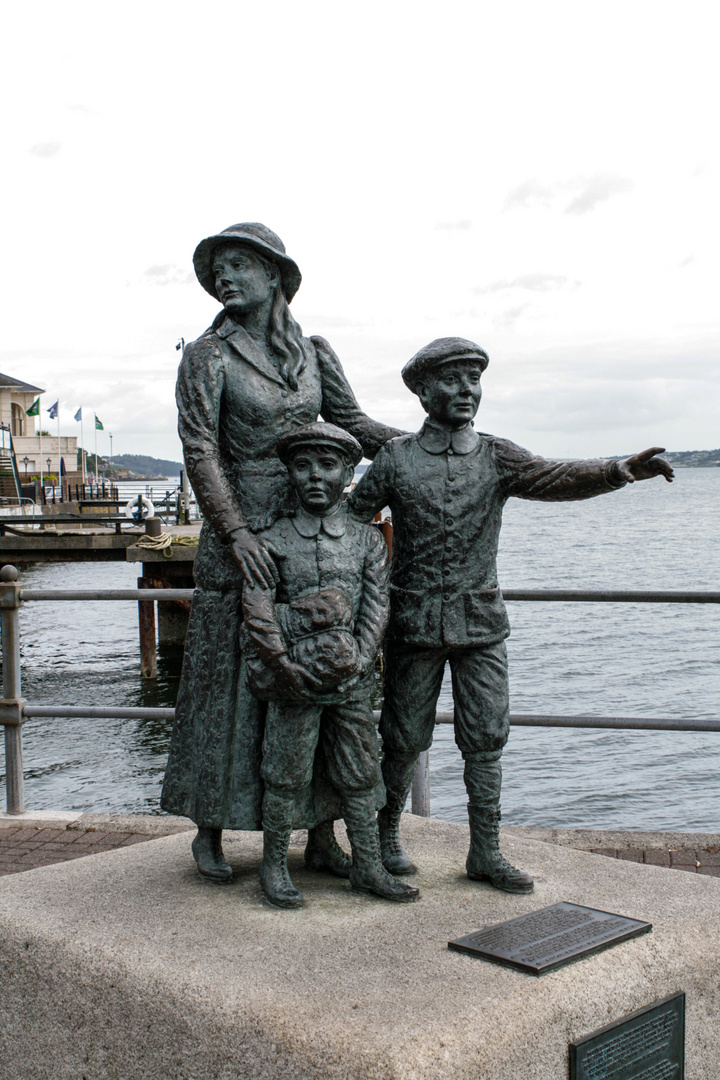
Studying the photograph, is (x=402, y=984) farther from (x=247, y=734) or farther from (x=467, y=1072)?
(x=247, y=734)

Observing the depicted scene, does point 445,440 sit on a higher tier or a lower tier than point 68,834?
higher

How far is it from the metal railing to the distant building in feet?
204

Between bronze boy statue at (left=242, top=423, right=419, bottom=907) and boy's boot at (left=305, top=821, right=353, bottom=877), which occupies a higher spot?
bronze boy statue at (left=242, top=423, right=419, bottom=907)

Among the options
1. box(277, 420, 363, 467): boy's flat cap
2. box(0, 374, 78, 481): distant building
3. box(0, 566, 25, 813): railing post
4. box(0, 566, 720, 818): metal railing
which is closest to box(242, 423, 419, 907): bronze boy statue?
box(277, 420, 363, 467): boy's flat cap

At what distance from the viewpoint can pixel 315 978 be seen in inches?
119

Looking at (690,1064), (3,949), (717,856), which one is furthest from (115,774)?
(690,1064)

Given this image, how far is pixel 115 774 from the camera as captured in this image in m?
11.5

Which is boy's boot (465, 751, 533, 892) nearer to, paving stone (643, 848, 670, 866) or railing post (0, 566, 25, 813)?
paving stone (643, 848, 670, 866)

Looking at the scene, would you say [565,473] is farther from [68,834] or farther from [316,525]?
[68,834]

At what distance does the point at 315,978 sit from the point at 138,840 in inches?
113

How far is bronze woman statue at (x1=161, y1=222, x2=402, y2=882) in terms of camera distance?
12.4 feet

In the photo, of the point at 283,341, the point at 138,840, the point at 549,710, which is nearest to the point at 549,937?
the point at 283,341

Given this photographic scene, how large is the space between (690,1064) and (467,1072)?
Result: 3.05 ft

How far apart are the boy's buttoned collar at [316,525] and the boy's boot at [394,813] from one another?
2.81ft
